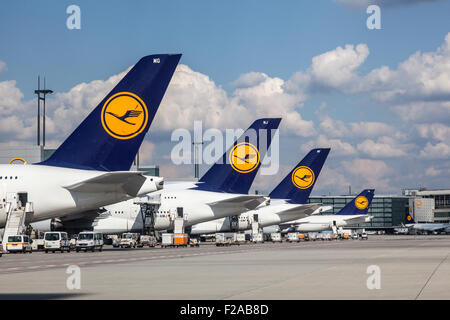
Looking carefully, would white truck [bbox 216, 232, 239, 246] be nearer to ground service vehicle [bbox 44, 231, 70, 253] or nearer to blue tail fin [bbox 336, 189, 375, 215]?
ground service vehicle [bbox 44, 231, 70, 253]

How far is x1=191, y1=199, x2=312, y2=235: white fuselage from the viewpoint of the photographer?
98.7 meters

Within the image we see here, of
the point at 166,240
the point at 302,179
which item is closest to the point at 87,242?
the point at 166,240

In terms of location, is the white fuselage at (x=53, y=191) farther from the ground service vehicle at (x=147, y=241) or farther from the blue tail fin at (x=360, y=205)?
the blue tail fin at (x=360, y=205)

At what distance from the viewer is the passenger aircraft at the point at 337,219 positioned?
15905 cm

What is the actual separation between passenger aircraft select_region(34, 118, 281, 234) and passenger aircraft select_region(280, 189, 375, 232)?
187ft

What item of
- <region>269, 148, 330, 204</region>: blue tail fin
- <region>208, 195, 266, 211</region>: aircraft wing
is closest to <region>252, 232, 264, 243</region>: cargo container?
<region>269, 148, 330, 204</region>: blue tail fin

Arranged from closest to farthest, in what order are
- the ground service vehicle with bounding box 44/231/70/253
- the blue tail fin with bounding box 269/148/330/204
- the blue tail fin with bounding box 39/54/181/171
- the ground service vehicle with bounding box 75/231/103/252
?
the blue tail fin with bounding box 39/54/181/171, the ground service vehicle with bounding box 44/231/70/253, the ground service vehicle with bounding box 75/231/103/252, the blue tail fin with bounding box 269/148/330/204

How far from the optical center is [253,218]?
10638 centimetres

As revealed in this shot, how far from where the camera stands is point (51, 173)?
50438 mm

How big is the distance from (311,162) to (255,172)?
30548 mm

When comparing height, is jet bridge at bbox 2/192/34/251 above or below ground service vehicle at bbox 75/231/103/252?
above

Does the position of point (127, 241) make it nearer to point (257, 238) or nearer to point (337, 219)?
point (257, 238)

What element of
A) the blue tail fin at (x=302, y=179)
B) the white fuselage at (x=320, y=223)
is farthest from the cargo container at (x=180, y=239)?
the white fuselage at (x=320, y=223)
